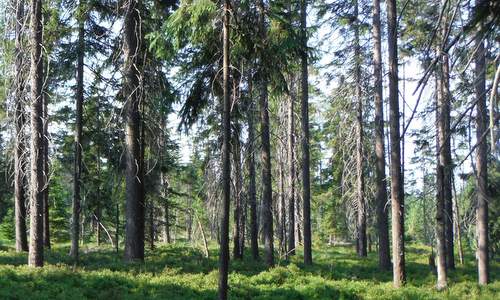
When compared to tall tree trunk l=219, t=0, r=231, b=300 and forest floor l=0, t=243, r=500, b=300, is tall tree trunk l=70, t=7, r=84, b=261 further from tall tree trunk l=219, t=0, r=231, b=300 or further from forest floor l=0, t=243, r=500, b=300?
tall tree trunk l=219, t=0, r=231, b=300

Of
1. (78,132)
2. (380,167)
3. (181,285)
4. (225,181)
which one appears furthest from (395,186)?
(78,132)

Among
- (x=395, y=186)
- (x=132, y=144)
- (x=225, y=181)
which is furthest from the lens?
(x=132, y=144)

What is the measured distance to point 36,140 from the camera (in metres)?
12.7

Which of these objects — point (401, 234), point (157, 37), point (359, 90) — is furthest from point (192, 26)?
point (359, 90)

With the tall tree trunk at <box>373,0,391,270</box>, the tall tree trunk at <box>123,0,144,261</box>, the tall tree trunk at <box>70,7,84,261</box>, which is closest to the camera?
the tall tree trunk at <box>123,0,144,261</box>

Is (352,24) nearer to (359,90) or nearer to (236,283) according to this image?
(359,90)

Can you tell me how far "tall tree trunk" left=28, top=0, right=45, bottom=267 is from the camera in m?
12.7

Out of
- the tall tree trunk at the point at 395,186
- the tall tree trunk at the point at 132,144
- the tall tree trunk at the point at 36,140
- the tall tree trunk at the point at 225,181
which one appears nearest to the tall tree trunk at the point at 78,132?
the tall tree trunk at the point at 132,144

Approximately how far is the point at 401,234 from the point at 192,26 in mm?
8158

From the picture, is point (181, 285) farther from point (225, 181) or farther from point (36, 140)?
point (36, 140)

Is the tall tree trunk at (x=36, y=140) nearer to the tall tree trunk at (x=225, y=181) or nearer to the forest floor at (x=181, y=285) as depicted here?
the forest floor at (x=181, y=285)

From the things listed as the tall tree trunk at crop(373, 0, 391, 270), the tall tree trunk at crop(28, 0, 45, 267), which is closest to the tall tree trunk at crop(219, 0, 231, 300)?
the tall tree trunk at crop(28, 0, 45, 267)

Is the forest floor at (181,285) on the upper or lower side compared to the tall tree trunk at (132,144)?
lower

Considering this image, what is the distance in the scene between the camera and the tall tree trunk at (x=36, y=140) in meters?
→ 12.7
